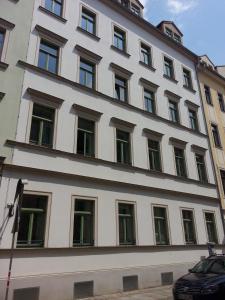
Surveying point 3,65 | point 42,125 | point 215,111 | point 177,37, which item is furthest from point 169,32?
point 3,65

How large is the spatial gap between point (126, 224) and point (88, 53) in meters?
8.88

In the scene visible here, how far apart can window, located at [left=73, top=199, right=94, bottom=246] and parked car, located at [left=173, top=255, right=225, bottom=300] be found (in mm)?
4031

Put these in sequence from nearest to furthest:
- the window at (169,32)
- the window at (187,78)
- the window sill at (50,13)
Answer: the window sill at (50,13) < the window at (187,78) < the window at (169,32)

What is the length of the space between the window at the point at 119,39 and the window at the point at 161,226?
9.90 m

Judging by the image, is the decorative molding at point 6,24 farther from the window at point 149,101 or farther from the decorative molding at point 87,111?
the window at point 149,101

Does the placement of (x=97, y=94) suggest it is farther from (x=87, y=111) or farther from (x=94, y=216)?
(x=94, y=216)

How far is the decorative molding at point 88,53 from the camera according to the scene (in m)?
14.7

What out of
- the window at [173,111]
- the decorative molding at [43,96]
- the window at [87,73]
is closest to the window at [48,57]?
the window at [87,73]

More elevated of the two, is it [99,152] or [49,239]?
[99,152]

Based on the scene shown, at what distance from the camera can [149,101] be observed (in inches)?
701

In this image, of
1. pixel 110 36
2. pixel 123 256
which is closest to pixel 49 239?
pixel 123 256

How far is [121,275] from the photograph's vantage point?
12023 mm

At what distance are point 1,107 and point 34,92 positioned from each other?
165 centimetres

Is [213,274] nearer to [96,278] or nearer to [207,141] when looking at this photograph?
[96,278]
